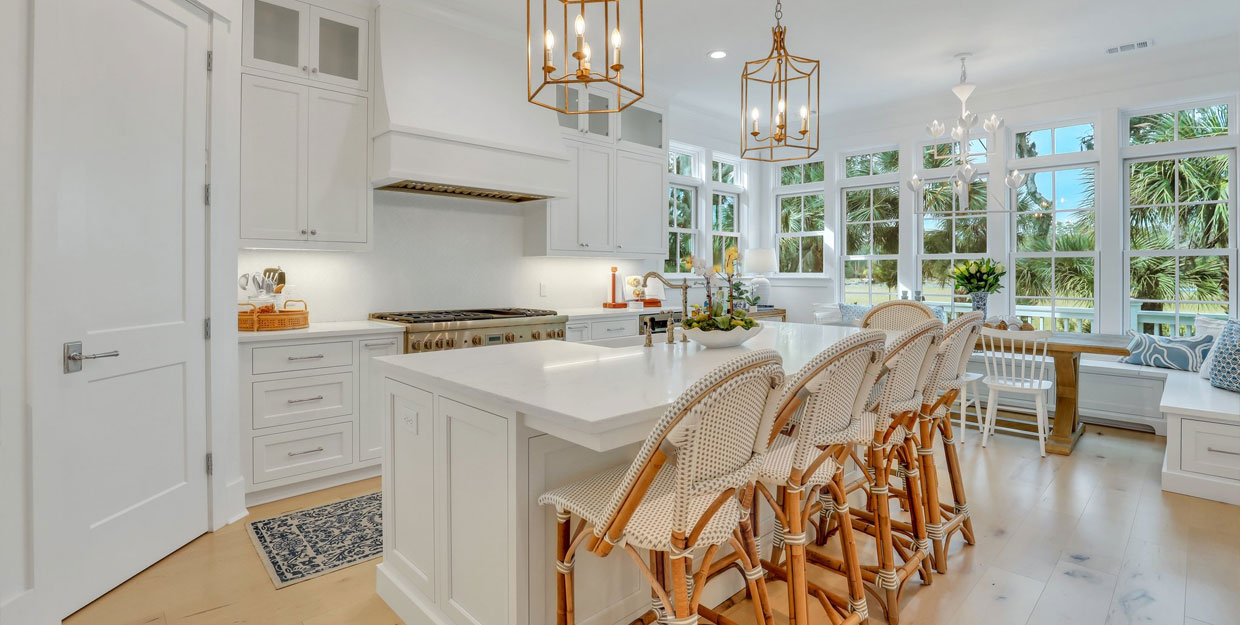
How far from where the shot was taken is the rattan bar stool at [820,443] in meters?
1.56

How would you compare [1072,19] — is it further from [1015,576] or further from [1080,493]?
[1015,576]

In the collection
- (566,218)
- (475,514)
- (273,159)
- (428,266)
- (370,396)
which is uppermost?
(273,159)

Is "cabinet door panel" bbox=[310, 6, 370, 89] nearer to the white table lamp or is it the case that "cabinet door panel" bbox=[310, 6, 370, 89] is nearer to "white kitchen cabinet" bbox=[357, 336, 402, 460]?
"white kitchen cabinet" bbox=[357, 336, 402, 460]

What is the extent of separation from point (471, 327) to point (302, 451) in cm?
113

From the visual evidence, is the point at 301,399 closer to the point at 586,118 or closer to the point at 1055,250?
the point at 586,118

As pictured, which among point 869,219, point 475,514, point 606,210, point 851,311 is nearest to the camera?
point 475,514

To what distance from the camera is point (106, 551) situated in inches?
88.1

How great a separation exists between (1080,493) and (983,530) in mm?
920

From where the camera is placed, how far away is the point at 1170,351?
14.5 feet

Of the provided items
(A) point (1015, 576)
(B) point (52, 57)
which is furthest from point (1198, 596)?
(B) point (52, 57)

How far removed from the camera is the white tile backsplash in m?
3.79

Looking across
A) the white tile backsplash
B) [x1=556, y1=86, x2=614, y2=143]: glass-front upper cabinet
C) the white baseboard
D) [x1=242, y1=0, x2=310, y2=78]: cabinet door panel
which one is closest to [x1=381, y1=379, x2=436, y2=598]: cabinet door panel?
the white baseboard

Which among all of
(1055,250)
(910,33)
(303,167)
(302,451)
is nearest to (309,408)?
(302,451)

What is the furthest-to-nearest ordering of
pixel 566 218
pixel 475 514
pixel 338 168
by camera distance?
pixel 566 218, pixel 338 168, pixel 475 514
